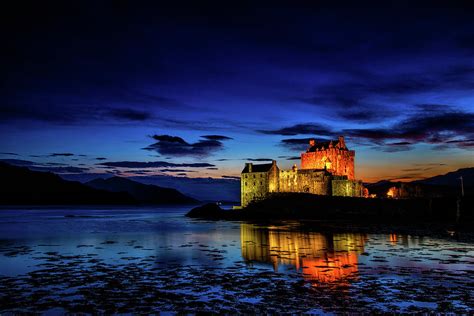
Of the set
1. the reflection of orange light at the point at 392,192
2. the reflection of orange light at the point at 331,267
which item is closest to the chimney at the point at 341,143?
the reflection of orange light at the point at 392,192

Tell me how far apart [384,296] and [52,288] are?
13373 mm

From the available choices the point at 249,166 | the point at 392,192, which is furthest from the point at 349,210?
the point at 249,166

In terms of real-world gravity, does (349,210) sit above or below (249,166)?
Answer: below

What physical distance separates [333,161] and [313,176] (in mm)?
8446

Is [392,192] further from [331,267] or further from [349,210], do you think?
[331,267]

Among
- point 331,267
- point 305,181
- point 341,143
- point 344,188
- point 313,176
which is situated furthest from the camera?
point 341,143

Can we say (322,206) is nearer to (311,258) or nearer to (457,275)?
(311,258)

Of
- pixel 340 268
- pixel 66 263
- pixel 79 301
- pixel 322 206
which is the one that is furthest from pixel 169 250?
pixel 322 206

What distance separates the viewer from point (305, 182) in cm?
9375

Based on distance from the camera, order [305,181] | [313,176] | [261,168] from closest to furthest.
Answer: [313,176], [305,181], [261,168]

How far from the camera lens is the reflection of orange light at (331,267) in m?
19.9

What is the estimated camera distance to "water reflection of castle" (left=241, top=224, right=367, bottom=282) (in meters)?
21.4

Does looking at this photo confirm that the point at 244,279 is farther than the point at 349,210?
No

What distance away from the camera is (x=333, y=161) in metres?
98.6
